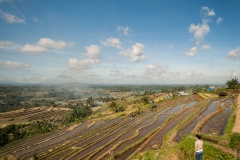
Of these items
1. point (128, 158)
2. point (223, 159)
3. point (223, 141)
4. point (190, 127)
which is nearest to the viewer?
point (223, 159)

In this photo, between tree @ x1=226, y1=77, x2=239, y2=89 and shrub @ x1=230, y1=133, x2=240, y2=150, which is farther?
tree @ x1=226, y1=77, x2=239, y2=89

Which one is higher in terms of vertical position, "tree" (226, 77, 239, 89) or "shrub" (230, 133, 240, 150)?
"tree" (226, 77, 239, 89)

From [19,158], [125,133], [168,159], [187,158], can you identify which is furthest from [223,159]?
[19,158]

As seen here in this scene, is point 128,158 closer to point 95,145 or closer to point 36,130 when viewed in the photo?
point 95,145

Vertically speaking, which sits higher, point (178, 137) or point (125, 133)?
point (178, 137)

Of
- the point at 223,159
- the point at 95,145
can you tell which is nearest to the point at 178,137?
the point at 223,159

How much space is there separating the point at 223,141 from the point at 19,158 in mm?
33142

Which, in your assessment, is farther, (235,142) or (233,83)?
(233,83)

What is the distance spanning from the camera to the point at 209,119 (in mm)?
25641

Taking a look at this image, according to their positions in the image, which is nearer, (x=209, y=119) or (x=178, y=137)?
(x=178, y=137)

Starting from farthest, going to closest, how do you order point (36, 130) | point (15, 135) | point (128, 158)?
point (36, 130), point (15, 135), point (128, 158)

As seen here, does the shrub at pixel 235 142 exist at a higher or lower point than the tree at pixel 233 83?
lower

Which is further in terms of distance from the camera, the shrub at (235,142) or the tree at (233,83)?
the tree at (233,83)

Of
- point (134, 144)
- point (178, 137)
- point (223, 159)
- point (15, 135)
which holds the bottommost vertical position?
point (15, 135)
